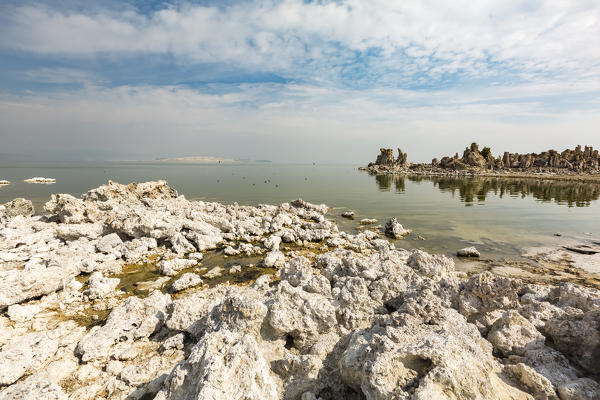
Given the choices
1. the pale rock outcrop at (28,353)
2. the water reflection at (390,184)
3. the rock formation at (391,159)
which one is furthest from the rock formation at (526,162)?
the pale rock outcrop at (28,353)

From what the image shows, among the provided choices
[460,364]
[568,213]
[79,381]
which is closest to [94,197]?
[79,381]

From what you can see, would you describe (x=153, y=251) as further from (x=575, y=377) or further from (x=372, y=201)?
(x=372, y=201)

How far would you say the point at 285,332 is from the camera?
5.88 metres

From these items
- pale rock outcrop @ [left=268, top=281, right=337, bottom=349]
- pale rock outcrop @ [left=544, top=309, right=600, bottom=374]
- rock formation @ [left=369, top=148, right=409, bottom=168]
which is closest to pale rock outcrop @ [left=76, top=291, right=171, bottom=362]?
pale rock outcrop @ [left=268, top=281, right=337, bottom=349]

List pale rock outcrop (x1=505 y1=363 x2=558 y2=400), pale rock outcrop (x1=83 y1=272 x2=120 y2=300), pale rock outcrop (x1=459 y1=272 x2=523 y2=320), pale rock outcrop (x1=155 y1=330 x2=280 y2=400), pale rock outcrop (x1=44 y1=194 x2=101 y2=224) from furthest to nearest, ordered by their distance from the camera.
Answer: pale rock outcrop (x1=44 y1=194 x2=101 y2=224), pale rock outcrop (x1=83 y1=272 x2=120 y2=300), pale rock outcrop (x1=459 y1=272 x2=523 y2=320), pale rock outcrop (x1=505 y1=363 x2=558 y2=400), pale rock outcrop (x1=155 y1=330 x2=280 y2=400)

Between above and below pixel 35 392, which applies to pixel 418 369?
above

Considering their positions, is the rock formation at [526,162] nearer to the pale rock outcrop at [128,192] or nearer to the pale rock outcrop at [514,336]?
the pale rock outcrop at [128,192]

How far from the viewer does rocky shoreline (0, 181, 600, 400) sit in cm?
392

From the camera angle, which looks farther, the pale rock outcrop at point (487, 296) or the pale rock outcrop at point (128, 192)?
the pale rock outcrop at point (128, 192)

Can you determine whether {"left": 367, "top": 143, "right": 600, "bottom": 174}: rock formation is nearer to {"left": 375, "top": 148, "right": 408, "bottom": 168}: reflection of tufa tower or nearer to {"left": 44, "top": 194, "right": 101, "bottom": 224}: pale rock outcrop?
{"left": 375, "top": 148, "right": 408, "bottom": 168}: reflection of tufa tower

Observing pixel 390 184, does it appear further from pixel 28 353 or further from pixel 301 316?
pixel 28 353

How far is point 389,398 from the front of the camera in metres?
3.43

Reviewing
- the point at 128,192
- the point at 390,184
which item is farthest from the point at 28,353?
the point at 390,184

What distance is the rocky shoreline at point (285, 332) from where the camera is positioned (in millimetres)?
3916
